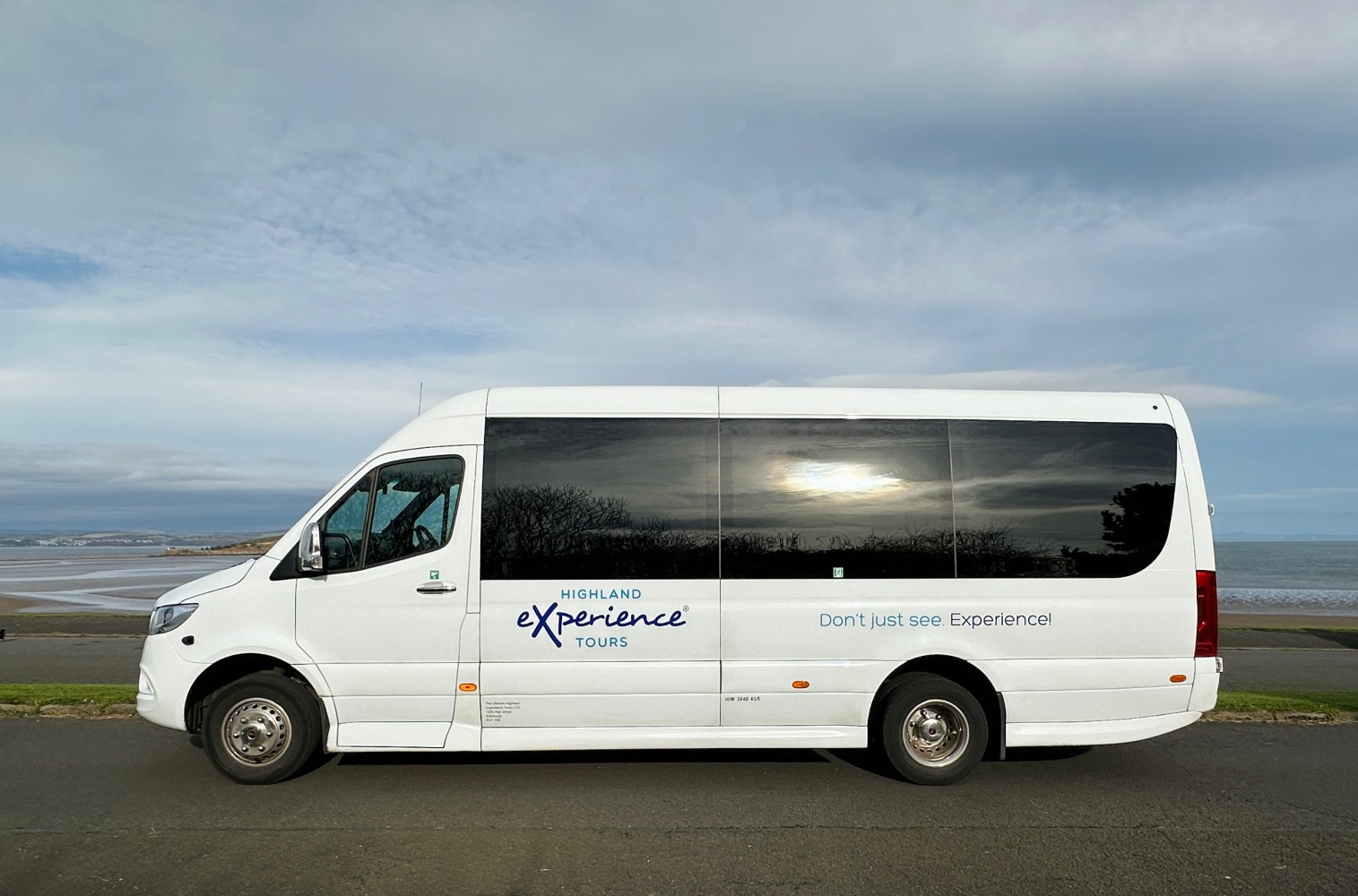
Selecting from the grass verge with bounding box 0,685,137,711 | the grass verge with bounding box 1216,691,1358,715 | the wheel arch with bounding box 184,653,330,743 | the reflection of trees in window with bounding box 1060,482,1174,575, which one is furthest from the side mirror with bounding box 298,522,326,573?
the grass verge with bounding box 1216,691,1358,715

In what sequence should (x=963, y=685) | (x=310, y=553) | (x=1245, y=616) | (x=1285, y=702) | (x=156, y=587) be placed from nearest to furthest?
(x=310, y=553)
(x=963, y=685)
(x=1285, y=702)
(x=1245, y=616)
(x=156, y=587)

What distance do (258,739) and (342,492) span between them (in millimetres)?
1745

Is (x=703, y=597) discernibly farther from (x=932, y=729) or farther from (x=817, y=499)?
(x=932, y=729)

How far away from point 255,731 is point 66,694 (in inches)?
152

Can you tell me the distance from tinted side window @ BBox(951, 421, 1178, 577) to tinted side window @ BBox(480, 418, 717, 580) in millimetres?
1865

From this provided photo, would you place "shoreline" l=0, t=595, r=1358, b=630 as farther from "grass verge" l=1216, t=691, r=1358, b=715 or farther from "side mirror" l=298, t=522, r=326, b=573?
"side mirror" l=298, t=522, r=326, b=573

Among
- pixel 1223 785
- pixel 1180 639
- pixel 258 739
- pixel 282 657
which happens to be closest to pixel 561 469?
pixel 282 657

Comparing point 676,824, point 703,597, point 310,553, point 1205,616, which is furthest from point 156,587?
point 1205,616

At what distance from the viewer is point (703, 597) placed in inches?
254

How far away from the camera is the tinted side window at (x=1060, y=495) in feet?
21.9

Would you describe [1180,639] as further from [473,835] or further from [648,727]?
[473,835]

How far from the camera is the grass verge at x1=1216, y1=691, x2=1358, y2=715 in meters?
8.60

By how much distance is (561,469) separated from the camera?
660cm

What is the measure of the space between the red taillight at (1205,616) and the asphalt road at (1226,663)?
453 cm
